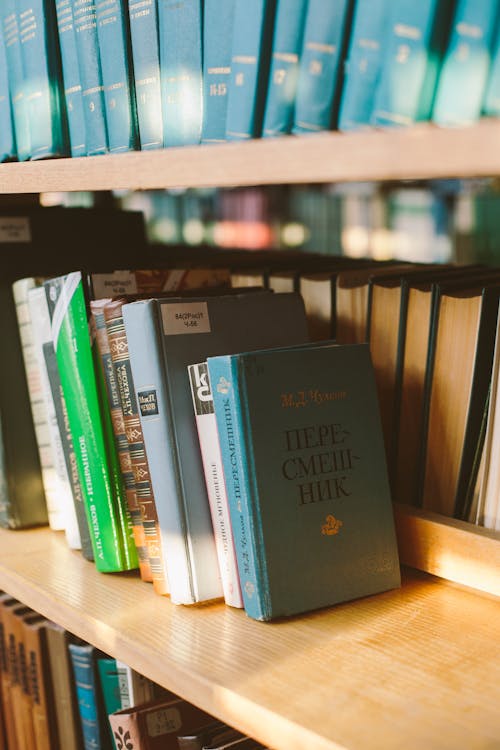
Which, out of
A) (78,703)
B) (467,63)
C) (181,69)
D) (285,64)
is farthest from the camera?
(78,703)

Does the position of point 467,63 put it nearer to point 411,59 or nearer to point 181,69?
point 411,59

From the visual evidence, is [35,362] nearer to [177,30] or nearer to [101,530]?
[101,530]

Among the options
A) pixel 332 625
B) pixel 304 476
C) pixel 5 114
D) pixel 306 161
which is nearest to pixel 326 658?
pixel 332 625

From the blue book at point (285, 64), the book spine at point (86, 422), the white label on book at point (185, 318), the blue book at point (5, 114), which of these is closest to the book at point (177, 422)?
the white label on book at point (185, 318)

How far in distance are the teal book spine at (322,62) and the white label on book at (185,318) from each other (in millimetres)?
243

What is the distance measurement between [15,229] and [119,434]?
42cm

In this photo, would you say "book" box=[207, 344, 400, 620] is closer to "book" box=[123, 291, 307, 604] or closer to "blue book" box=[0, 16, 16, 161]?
"book" box=[123, 291, 307, 604]

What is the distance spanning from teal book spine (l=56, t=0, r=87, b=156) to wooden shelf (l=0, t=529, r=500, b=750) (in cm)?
52

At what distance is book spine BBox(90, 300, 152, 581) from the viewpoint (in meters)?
0.91

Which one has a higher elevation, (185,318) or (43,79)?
(43,79)

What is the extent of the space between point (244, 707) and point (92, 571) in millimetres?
371

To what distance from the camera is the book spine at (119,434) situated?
35.9 inches

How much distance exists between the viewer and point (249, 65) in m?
0.71

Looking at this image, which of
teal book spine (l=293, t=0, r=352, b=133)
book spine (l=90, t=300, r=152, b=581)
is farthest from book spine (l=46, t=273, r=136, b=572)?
teal book spine (l=293, t=0, r=352, b=133)
